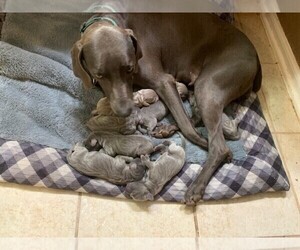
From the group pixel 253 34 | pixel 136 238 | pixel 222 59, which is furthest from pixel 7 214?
pixel 253 34

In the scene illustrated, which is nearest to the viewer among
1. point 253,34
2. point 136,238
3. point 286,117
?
point 136,238

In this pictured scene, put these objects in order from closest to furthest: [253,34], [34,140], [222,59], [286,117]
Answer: [34,140], [222,59], [286,117], [253,34]

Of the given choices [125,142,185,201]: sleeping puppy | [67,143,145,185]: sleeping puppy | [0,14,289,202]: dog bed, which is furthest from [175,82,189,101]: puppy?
[67,143,145,185]: sleeping puppy

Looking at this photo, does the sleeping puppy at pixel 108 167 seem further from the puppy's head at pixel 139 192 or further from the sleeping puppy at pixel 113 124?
the sleeping puppy at pixel 113 124

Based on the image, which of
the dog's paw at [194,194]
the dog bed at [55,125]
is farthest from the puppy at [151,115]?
the dog's paw at [194,194]

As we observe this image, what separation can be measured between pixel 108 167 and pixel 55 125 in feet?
1.32

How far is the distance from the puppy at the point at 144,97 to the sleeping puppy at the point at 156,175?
301mm

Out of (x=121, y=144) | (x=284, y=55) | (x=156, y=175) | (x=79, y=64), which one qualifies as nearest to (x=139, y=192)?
(x=156, y=175)

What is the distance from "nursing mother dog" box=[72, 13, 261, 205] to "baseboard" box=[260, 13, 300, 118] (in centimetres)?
28

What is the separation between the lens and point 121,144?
200 cm

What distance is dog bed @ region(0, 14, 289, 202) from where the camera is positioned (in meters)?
1.96

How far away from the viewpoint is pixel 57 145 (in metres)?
2.09

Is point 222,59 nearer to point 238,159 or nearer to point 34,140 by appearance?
point 238,159

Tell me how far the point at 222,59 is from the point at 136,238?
98 centimetres
